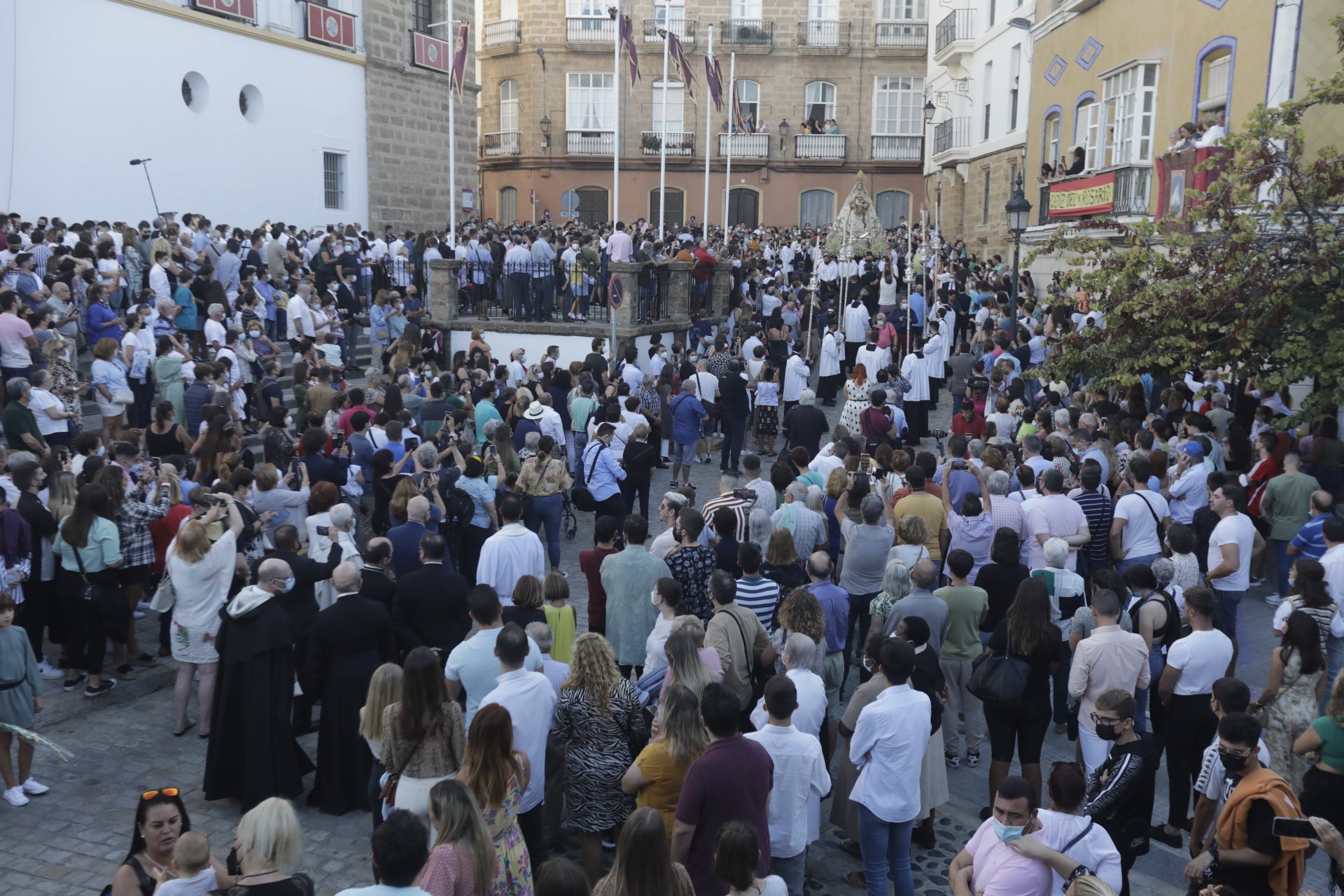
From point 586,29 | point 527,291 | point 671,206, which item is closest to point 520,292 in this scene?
point 527,291

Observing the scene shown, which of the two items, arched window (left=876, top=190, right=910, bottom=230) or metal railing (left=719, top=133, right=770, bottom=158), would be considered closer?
metal railing (left=719, top=133, right=770, bottom=158)

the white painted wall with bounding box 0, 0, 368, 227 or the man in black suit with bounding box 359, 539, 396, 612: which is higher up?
the white painted wall with bounding box 0, 0, 368, 227

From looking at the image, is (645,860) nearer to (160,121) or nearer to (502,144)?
(160,121)

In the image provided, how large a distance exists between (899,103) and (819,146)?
352 centimetres

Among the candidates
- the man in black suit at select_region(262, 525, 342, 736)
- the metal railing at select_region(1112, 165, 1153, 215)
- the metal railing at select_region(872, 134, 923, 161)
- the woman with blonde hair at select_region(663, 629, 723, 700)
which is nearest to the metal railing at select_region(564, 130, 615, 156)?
the metal railing at select_region(872, 134, 923, 161)

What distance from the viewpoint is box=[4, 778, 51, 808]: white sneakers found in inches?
274

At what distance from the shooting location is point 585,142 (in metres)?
43.0

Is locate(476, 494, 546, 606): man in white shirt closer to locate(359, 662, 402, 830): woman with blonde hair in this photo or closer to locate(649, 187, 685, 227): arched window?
locate(359, 662, 402, 830): woman with blonde hair

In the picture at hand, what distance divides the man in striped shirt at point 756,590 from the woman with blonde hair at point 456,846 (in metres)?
2.80

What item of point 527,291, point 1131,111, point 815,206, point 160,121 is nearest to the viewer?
point 527,291

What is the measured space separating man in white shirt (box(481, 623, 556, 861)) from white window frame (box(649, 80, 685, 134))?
39245 millimetres

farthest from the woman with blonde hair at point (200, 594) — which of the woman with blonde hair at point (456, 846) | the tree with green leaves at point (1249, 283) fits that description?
the tree with green leaves at point (1249, 283)

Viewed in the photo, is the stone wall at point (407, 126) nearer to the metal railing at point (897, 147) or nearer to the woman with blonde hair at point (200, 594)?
the metal railing at point (897, 147)

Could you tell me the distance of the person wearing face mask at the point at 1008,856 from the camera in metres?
4.50
